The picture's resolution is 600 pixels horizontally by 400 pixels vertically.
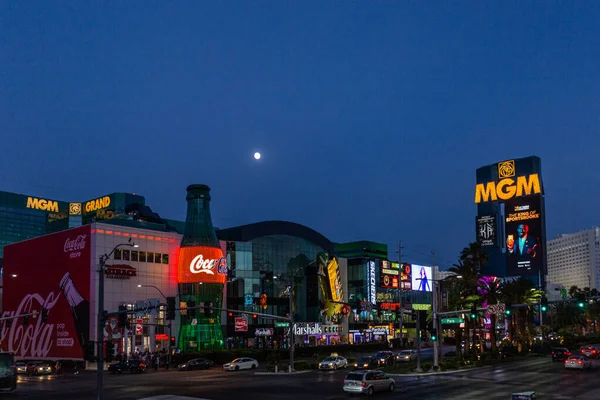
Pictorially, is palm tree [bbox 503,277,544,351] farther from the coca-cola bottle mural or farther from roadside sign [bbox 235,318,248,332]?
the coca-cola bottle mural

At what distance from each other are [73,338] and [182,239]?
19747 mm

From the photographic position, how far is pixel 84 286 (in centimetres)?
8250

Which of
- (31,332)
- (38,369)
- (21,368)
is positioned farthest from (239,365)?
(31,332)

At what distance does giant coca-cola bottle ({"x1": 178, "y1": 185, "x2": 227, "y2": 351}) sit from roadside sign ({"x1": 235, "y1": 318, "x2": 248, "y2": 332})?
521 centimetres

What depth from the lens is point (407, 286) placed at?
144750mm

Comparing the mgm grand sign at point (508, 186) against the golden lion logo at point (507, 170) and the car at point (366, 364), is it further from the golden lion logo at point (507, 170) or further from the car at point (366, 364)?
the car at point (366, 364)

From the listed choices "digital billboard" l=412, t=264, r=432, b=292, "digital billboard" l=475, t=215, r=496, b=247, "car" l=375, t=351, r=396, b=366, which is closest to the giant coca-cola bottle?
"car" l=375, t=351, r=396, b=366

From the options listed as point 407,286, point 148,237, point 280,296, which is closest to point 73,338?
point 148,237

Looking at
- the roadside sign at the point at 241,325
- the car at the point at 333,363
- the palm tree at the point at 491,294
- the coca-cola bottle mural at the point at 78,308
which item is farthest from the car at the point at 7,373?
the palm tree at the point at 491,294

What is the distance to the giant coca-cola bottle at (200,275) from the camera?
86500mm

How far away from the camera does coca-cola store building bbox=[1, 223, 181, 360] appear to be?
82.1m

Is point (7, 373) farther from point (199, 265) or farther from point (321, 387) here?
point (199, 265)

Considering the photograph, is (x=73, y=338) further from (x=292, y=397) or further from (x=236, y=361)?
(x=292, y=397)

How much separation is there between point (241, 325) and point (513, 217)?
99253 millimetres
